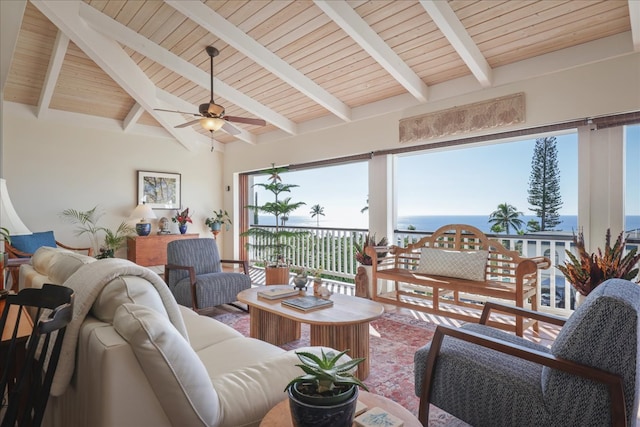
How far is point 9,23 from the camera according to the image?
10.4 ft

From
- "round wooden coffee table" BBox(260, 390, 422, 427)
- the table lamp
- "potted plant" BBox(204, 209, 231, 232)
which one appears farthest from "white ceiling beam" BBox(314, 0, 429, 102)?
"potted plant" BBox(204, 209, 231, 232)

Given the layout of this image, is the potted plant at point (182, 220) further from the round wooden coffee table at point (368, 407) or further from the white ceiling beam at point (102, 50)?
the round wooden coffee table at point (368, 407)

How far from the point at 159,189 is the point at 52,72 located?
240cm

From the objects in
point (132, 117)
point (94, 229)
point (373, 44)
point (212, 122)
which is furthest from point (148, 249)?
point (373, 44)

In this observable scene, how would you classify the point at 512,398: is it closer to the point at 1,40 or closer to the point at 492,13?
the point at 492,13

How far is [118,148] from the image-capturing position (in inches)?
231

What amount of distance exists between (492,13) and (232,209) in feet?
17.8

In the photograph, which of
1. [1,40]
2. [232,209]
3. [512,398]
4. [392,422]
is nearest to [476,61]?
[512,398]

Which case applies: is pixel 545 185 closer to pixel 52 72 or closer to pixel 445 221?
pixel 445 221

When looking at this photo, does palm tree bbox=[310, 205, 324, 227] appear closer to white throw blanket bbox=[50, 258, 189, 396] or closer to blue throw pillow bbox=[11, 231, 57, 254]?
blue throw pillow bbox=[11, 231, 57, 254]

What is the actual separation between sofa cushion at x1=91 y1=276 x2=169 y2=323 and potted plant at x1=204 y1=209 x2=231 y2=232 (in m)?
5.60

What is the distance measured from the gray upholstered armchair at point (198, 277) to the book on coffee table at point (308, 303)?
1.24m

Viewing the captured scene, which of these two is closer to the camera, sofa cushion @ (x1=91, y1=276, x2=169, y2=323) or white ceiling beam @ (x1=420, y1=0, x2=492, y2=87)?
sofa cushion @ (x1=91, y1=276, x2=169, y2=323)

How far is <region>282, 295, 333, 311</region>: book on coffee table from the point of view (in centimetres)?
251
